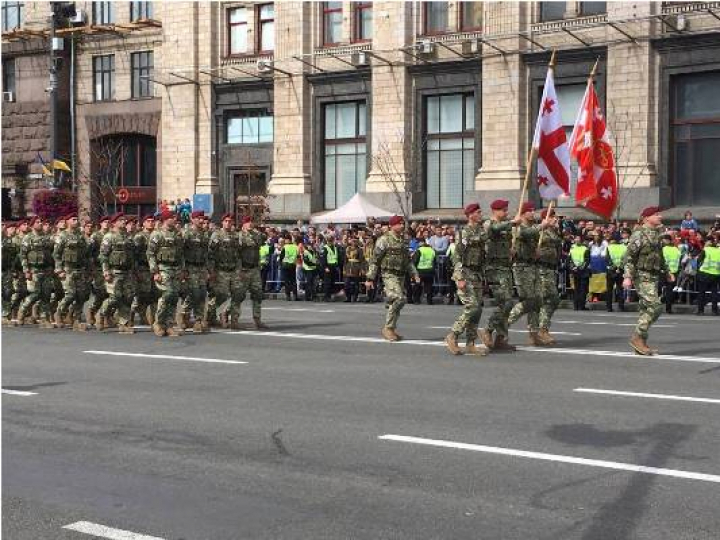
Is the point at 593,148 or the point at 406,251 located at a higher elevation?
the point at 593,148

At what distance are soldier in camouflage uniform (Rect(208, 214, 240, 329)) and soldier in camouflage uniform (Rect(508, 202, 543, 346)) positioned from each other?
538cm

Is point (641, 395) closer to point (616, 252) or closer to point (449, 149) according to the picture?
point (616, 252)

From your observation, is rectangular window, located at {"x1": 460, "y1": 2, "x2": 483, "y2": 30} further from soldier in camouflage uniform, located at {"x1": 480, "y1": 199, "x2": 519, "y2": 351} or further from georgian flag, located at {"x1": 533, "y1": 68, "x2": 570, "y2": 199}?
soldier in camouflage uniform, located at {"x1": 480, "y1": 199, "x2": 519, "y2": 351}

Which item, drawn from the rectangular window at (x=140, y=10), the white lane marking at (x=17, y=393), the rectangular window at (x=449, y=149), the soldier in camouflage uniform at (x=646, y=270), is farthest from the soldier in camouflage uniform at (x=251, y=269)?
the rectangular window at (x=140, y=10)

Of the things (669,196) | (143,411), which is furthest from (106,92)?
(143,411)

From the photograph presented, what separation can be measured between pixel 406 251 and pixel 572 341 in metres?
2.70

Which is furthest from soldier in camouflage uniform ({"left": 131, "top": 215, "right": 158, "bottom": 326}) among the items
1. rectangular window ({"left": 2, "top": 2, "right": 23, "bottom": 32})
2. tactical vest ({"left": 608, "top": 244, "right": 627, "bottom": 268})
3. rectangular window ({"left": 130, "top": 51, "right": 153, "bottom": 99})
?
rectangular window ({"left": 2, "top": 2, "right": 23, "bottom": 32})

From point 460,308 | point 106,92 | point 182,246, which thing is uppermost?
point 106,92

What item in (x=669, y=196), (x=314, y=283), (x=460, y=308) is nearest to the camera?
(x=460, y=308)

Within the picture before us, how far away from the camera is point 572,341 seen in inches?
593

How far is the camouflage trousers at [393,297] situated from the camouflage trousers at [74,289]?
5892 millimetres

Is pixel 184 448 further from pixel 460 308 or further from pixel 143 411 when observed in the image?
pixel 460 308

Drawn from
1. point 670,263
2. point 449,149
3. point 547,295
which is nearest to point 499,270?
point 547,295

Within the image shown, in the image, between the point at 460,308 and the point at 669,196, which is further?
the point at 669,196
